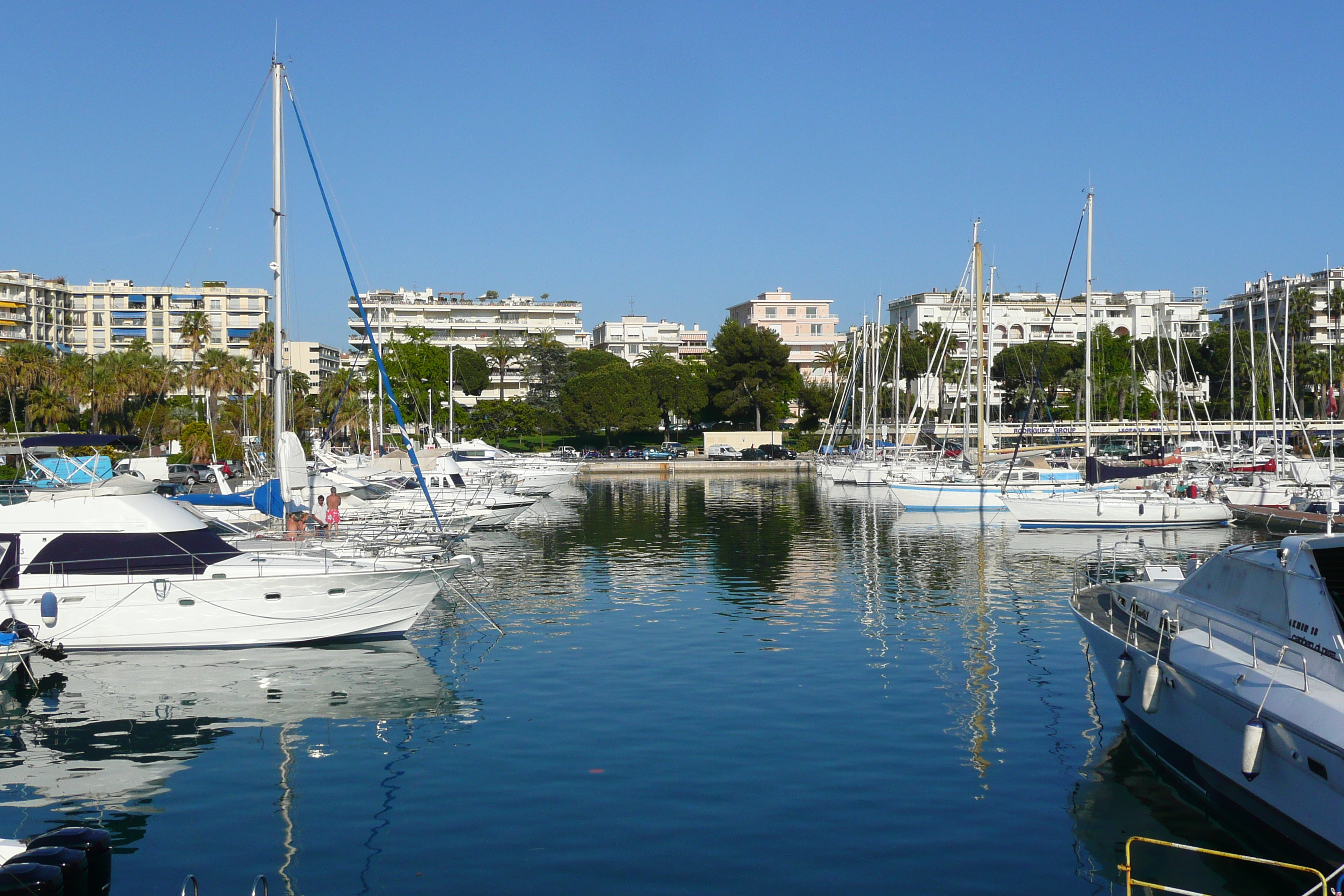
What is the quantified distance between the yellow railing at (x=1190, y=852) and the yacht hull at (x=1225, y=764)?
17.3 inches

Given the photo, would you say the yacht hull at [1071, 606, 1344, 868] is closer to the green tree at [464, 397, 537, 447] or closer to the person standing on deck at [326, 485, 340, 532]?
the person standing on deck at [326, 485, 340, 532]

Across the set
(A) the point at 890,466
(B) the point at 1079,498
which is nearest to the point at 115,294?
(A) the point at 890,466

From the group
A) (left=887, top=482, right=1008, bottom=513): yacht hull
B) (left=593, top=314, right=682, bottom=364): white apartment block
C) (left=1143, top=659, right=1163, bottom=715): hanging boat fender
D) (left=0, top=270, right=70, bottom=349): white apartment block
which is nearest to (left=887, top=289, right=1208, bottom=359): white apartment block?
(left=593, top=314, right=682, bottom=364): white apartment block

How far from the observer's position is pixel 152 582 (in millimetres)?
20531

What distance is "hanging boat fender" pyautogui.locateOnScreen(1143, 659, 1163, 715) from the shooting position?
1370 centimetres

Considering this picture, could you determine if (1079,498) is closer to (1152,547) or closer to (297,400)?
(1152,547)

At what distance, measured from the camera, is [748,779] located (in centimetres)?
1386

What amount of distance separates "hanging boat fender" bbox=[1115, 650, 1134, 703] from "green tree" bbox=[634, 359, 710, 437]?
94.7 metres

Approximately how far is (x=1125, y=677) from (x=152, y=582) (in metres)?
16.6

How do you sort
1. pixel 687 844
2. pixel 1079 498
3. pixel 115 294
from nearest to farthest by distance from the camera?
pixel 687 844 → pixel 1079 498 → pixel 115 294

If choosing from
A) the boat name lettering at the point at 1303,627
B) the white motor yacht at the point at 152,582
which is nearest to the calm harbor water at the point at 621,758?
the white motor yacht at the point at 152,582

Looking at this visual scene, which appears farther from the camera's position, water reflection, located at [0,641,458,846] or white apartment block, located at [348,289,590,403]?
white apartment block, located at [348,289,590,403]

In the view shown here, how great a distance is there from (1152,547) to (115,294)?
140 metres

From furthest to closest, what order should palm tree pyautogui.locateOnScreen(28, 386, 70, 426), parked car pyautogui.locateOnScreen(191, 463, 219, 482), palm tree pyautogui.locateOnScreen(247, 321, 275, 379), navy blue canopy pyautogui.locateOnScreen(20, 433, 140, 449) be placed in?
palm tree pyautogui.locateOnScreen(247, 321, 275, 379)
palm tree pyautogui.locateOnScreen(28, 386, 70, 426)
parked car pyautogui.locateOnScreen(191, 463, 219, 482)
navy blue canopy pyautogui.locateOnScreen(20, 433, 140, 449)
